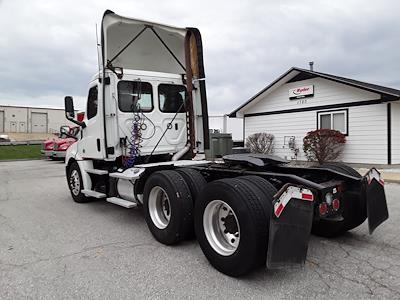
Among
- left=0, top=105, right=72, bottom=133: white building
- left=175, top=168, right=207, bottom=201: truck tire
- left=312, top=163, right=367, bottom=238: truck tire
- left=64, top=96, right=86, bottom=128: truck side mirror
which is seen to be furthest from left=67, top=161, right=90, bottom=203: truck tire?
left=0, top=105, right=72, bottom=133: white building

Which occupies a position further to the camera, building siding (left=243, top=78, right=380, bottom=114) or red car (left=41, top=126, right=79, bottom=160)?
red car (left=41, top=126, right=79, bottom=160)

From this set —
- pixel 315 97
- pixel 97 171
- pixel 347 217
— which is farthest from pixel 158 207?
pixel 315 97

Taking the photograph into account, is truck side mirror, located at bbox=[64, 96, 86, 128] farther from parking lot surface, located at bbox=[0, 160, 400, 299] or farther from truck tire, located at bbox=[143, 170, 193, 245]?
truck tire, located at bbox=[143, 170, 193, 245]

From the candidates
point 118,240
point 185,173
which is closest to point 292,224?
point 185,173

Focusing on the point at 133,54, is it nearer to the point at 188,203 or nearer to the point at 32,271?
the point at 188,203

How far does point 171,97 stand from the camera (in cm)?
672

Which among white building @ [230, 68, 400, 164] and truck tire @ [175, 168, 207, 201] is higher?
white building @ [230, 68, 400, 164]

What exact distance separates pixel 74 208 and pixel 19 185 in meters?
4.72

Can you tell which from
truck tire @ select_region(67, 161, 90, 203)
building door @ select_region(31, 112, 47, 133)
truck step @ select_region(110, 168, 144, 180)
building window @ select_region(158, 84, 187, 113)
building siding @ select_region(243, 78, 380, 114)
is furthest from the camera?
building door @ select_region(31, 112, 47, 133)

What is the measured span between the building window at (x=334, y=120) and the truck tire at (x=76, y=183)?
11.1 m

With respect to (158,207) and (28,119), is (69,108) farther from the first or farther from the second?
(28,119)

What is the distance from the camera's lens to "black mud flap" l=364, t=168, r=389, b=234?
3988mm

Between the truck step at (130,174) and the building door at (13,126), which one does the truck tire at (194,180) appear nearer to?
the truck step at (130,174)

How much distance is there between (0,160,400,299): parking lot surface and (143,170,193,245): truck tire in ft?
0.64
